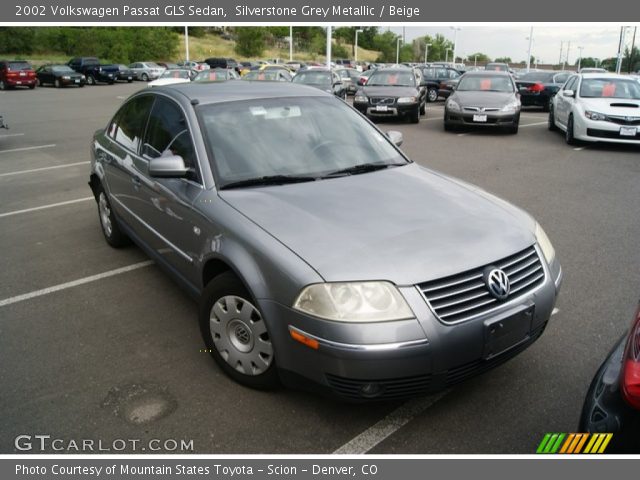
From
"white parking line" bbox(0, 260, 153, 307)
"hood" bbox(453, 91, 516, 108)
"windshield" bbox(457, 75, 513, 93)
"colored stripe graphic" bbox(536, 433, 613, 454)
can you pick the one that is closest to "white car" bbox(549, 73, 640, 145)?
"hood" bbox(453, 91, 516, 108)

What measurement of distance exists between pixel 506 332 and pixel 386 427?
796 millimetres

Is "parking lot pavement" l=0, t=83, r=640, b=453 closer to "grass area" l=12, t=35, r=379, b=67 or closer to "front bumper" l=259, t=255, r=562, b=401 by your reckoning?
"front bumper" l=259, t=255, r=562, b=401

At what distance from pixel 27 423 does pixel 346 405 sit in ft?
5.65

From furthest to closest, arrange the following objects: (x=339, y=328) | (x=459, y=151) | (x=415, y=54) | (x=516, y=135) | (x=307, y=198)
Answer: (x=415, y=54) → (x=516, y=135) → (x=459, y=151) → (x=307, y=198) → (x=339, y=328)

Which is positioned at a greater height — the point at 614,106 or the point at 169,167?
the point at 614,106

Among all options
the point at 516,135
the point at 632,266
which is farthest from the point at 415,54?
the point at 632,266

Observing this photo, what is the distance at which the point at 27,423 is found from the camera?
2938 mm

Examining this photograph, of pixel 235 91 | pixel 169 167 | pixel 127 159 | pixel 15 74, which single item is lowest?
pixel 127 159

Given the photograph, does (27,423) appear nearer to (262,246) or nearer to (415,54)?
(262,246)

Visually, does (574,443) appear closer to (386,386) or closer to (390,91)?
(386,386)

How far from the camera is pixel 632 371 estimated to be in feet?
6.04

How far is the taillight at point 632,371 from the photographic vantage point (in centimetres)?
179

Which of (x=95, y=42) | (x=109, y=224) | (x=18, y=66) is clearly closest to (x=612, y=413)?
(x=109, y=224)

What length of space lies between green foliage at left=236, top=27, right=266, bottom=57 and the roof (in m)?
77.0
